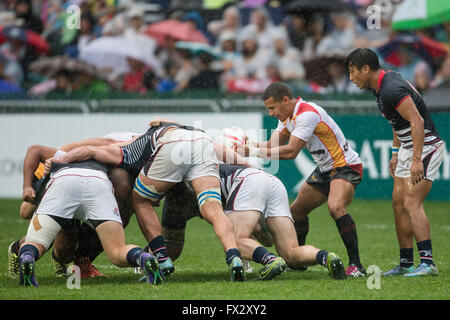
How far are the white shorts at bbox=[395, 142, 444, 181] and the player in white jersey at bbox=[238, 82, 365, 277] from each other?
1.68ft

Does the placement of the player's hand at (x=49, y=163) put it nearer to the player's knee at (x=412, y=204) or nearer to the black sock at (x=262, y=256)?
the black sock at (x=262, y=256)

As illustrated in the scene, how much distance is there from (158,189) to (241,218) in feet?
2.51

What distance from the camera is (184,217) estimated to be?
6898mm

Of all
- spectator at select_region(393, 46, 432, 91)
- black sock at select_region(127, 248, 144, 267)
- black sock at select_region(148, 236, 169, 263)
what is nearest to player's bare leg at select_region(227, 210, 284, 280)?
black sock at select_region(148, 236, 169, 263)

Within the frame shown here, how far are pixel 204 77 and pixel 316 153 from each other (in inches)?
283

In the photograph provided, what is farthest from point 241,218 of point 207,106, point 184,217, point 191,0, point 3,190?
point 191,0

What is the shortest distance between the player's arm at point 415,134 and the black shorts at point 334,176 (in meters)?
0.74

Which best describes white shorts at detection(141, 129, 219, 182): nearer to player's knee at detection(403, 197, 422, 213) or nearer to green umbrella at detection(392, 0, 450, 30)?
player's knee at detection(403, 197, 422, 213)

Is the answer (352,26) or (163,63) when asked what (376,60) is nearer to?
(352,26)

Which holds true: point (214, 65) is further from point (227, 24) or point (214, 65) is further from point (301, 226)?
point (301, 226)

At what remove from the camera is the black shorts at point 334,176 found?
6953 millimetres

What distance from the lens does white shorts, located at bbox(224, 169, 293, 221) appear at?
648cm

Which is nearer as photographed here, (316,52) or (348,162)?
(348,162)

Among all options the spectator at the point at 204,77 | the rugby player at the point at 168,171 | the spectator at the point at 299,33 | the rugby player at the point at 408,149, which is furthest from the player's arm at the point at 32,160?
the spectator at the point at 299,33
